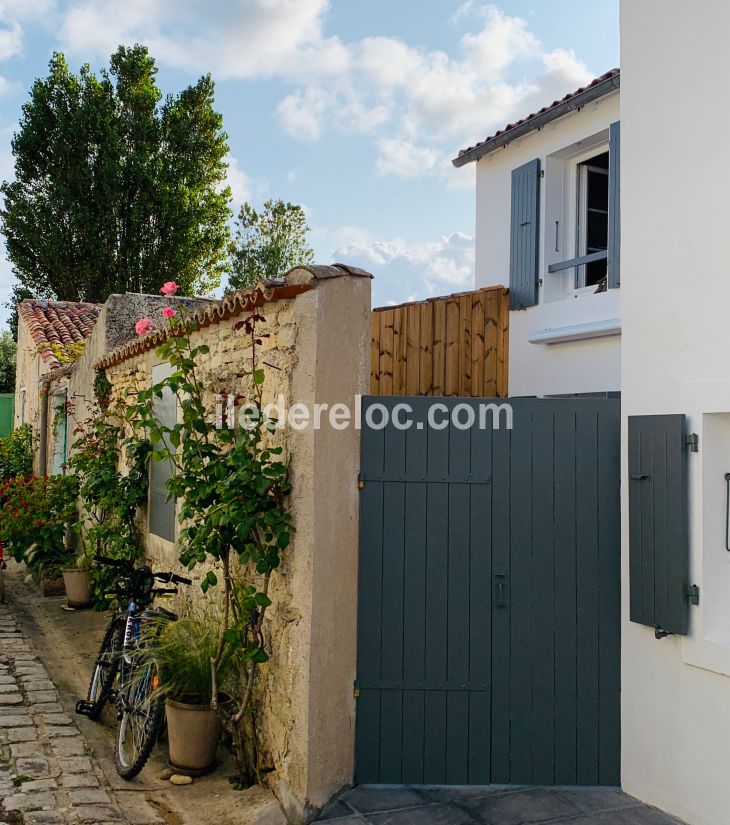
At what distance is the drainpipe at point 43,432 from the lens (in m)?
13.1

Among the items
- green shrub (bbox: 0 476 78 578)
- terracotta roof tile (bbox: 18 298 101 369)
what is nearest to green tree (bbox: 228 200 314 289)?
terracotta roof tile (bbox: 18 298 101 369)

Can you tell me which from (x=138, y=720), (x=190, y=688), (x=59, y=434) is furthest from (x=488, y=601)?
(x=59, y=434)

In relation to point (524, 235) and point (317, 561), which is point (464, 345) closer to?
point (524, 235)

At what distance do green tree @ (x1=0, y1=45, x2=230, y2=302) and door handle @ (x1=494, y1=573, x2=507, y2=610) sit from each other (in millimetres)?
20181

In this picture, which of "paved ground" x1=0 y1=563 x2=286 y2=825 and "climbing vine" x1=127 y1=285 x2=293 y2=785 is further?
"climbing vine" x1=127 y1=285 x2=293 y2=785

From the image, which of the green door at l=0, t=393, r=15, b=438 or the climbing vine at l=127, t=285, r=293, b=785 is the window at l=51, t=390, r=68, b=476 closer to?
the climbing vine at l=127, t=285, r=293, b=785

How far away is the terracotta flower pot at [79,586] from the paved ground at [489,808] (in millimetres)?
5443

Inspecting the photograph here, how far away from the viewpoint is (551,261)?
775cm

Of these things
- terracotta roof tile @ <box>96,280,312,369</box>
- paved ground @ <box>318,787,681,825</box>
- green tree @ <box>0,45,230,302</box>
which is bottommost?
paved ground @ <box>318,787,681,825</box>

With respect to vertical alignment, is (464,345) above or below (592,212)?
below

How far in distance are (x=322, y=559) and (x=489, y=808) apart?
1541mm

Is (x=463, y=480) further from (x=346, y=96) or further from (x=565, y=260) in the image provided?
(x=346, y=96)

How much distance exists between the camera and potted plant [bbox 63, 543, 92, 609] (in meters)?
8.74

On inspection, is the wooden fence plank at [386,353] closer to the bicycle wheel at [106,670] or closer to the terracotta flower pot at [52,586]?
the bicycle wheel at [106,670]
